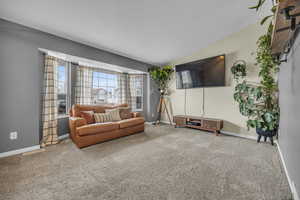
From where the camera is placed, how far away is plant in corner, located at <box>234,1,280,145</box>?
2.47m

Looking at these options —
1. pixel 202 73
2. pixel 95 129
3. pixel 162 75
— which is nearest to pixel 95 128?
pixel 95 129

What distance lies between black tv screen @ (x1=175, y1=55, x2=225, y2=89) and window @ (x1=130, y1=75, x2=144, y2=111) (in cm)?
149

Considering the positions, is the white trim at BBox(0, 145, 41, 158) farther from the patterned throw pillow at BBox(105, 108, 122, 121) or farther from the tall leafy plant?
the tall leafy plant

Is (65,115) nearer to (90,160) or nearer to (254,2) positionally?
(90,160)

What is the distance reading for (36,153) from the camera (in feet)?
7.27

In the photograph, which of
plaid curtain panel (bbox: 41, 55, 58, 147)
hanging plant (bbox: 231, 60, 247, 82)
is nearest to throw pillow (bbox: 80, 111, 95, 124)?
plaid curtain panel (bbox: 41, 55, 58, 147)

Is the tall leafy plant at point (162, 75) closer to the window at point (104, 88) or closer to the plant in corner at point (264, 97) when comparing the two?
the window at point (104, 88)

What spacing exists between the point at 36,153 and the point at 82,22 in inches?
102

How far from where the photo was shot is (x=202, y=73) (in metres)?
3.71

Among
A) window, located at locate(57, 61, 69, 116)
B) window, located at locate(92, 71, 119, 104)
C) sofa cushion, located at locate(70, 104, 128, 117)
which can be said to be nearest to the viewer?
sofa cushion, located at locate(70, 104, 128, 117)

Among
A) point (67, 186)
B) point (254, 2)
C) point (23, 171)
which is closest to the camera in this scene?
point (67, 186)

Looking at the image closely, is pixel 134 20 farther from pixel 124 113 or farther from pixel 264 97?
pixel 264 97

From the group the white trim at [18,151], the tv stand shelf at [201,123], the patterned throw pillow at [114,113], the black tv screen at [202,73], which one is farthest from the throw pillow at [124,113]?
the black tv screen at [202,73]

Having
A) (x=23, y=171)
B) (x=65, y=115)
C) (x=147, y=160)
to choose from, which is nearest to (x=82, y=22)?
(x=65, y=115)
